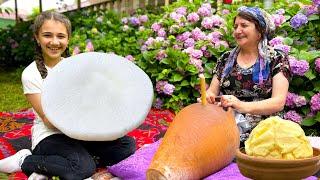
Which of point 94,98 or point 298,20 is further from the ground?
point 298,20

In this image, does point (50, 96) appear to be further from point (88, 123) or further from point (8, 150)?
point (8, 150)

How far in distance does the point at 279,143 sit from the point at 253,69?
5.35ft

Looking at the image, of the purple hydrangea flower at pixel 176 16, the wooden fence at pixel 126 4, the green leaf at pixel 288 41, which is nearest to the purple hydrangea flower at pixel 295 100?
the green leaf at pixel 288 41

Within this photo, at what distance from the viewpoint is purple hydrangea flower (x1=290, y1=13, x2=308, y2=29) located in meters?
5.07

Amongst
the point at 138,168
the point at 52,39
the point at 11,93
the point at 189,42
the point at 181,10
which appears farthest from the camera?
the point at 11,93

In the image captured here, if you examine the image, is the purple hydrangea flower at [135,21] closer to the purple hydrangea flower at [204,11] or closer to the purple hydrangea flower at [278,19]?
the purple hydrangea flower at [204,11]

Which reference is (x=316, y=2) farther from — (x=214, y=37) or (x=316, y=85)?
(x=214, y=37)

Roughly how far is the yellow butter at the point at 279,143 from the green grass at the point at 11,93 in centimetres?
478

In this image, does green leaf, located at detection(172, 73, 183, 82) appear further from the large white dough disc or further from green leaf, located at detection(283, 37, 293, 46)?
the large white dough disc

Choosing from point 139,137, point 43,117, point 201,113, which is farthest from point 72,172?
point 139,137

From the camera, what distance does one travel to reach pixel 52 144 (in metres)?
3.29

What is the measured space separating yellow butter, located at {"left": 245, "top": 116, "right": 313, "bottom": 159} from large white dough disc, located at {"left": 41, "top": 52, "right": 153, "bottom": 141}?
1224 mm

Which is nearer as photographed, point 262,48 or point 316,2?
point 262,48

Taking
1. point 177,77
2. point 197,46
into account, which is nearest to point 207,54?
point 197,46
